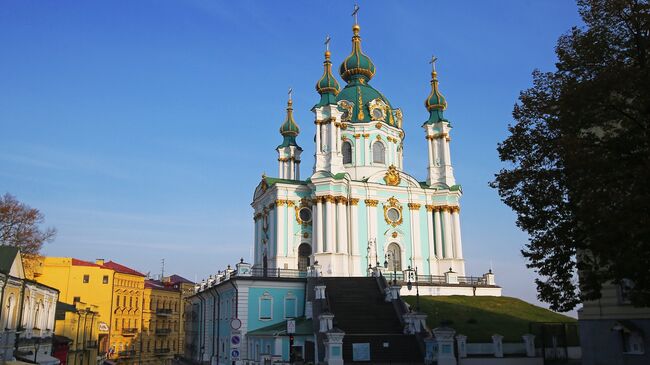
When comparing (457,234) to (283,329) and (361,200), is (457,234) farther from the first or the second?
(283,329)

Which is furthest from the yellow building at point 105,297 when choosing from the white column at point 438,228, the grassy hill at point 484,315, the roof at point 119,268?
the grassy hill at point 484,315

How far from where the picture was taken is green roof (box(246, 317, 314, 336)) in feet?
103

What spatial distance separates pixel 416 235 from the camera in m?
48.8

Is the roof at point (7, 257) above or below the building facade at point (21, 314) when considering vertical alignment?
above

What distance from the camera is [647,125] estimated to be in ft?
50.3

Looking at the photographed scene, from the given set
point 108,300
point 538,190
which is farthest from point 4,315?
point 108,300

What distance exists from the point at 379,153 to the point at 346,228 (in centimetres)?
811

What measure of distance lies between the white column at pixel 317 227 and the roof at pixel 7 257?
874 inches

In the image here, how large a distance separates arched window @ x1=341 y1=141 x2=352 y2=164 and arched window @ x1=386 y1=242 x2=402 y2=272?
316 inches

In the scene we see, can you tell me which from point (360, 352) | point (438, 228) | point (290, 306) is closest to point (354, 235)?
point (438, 228)

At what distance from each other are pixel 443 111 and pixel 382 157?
290 inches

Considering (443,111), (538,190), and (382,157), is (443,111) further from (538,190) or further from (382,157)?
(538,190)

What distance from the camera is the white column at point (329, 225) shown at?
148 feet

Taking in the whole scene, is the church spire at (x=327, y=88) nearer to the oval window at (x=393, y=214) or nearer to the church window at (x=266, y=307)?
the oval window at (x=393, y=214)
